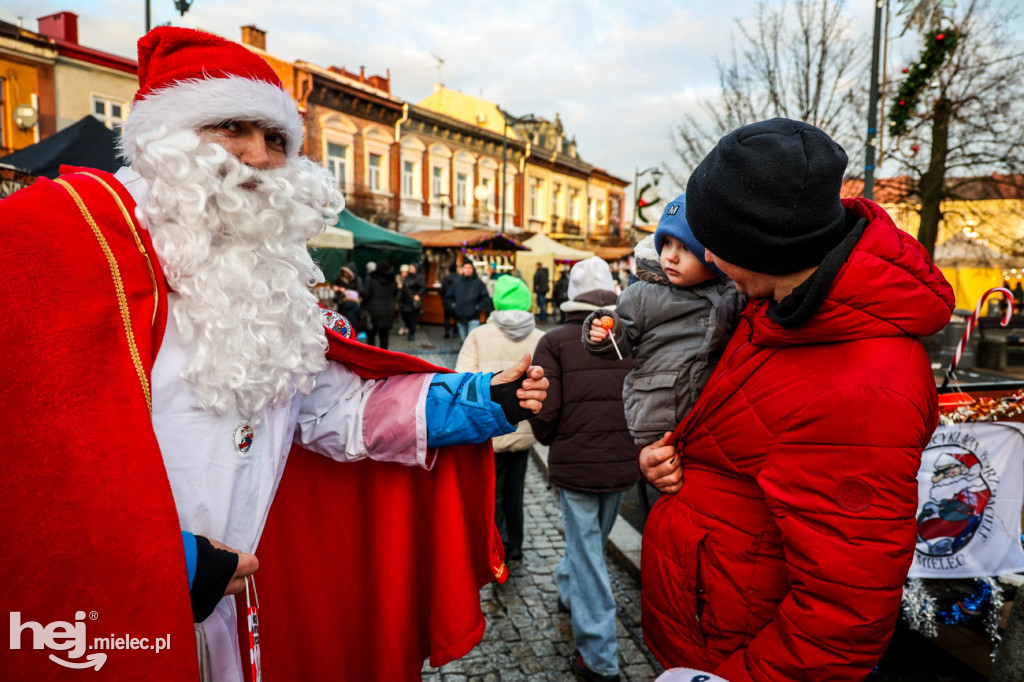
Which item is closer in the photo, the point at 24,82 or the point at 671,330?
the point at 671,330

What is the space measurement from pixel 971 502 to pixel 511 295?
3045mm

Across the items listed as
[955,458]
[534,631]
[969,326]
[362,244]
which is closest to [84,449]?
[534,631]

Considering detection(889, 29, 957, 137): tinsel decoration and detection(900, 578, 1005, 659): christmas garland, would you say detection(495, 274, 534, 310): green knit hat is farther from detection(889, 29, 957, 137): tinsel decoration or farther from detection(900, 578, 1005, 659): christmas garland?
detection(889, 29, 957, 137): tinsel decoration

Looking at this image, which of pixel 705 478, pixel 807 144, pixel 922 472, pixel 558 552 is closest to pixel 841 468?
pixel 705 478

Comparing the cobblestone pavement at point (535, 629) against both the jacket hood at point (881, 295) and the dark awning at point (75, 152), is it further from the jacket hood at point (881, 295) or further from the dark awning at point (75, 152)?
the dark awning at point (75, 152)

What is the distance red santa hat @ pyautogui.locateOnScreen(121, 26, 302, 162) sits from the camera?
1618 millimetres

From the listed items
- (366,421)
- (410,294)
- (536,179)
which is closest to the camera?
(366,421)

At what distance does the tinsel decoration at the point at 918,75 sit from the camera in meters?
8.94

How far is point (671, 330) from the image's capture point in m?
2.23

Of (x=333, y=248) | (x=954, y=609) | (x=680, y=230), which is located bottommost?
(x=954, y=609)

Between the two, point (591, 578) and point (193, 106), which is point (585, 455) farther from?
point (193, 106)

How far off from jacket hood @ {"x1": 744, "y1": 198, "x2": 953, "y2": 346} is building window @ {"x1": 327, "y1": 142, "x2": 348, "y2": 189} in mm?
24830

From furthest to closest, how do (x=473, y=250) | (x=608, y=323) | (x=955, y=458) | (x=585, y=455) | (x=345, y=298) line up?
1. (x=473, y=250)
2. (x=345, y=298)
3. (x=585, y=455)
4. (x=955, y=458)
5. (x=608, y=323)

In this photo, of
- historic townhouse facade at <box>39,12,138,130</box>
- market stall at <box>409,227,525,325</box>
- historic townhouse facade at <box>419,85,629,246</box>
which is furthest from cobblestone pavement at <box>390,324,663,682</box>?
historic townhouse facade at <box>419,85,629,246</box>
